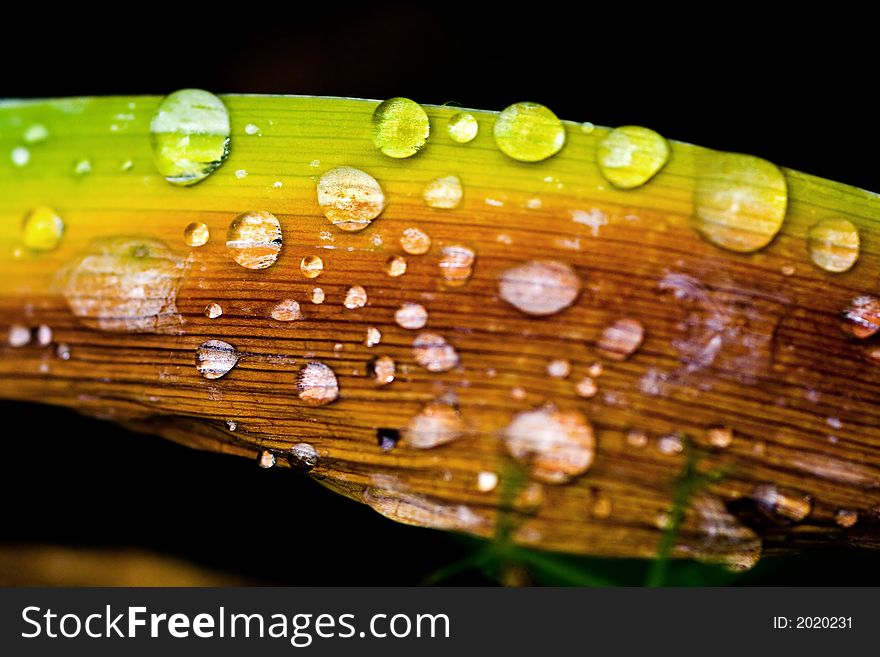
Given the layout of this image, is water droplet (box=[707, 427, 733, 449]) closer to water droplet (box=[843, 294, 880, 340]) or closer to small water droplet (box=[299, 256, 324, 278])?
water droplet (box=[843, 294, 880, 340])

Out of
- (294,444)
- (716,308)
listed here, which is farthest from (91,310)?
(716,308)

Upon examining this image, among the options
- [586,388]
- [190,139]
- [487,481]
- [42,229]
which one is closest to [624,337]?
[586,388]

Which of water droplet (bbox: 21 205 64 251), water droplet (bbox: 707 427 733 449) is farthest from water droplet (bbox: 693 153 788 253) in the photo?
Result: water droplet (bbox: 21 205 64 251)

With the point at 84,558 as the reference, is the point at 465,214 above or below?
above

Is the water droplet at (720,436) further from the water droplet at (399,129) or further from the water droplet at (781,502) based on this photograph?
the water droplet at (399,129)

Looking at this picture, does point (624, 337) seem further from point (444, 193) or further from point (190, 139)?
point (190, 139)

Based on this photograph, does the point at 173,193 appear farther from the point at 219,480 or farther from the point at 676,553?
the point at 676,553
